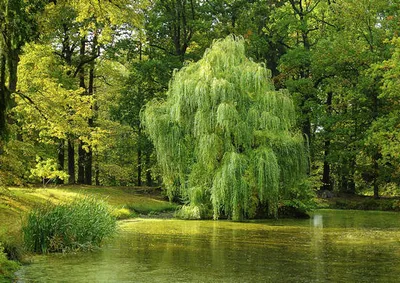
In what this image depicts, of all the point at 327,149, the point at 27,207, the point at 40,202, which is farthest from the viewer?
the point at 327,149

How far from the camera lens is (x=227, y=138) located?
20.1 metres

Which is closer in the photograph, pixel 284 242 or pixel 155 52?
pixel 284 242

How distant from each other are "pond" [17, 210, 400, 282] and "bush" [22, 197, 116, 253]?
438 millimetres

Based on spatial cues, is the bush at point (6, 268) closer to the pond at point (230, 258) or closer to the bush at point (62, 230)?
the pond at point (230, 258)

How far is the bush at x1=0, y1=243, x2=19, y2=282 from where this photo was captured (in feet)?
26.9

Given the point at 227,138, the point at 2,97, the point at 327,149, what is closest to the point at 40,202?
the point at 227,138

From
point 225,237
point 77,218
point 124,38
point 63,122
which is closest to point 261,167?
point 225,237

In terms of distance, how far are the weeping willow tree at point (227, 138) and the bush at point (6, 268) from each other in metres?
10.7

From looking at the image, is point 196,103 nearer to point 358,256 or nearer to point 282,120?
point 282,120

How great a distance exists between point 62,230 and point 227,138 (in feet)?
31.9

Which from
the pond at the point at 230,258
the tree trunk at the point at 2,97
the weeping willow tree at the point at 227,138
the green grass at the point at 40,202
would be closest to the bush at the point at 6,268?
the pond at the point at 230,258

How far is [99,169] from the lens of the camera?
118ft

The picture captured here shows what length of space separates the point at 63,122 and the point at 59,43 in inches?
657

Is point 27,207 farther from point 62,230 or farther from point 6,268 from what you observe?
point 6,268
